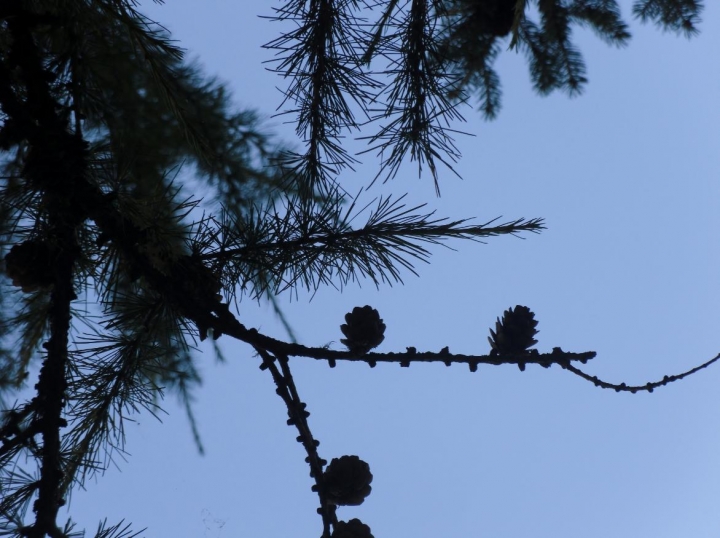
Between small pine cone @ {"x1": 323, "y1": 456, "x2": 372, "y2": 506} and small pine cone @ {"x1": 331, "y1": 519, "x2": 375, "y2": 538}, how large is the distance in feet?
0.17

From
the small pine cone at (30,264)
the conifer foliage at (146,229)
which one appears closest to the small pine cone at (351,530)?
the conifer foliage at (146,229)

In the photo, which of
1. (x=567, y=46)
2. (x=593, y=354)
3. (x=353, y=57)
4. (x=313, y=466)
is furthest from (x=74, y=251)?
(x=567, y=46)

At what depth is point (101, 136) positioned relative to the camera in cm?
190

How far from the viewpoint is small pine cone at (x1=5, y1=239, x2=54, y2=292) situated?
124cm

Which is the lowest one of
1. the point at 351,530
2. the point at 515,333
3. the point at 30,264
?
the point at 351,530

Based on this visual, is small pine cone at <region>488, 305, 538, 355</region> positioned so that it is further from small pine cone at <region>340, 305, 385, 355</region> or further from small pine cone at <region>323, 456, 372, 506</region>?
small pine cone at <region>323, 456, 372, 506</region>

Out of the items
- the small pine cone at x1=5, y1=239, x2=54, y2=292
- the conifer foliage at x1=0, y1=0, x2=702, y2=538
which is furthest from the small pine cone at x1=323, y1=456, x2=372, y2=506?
the small pine cone at x1=5, y1=239, x2=54, y2=292

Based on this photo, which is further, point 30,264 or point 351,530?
point 30,264

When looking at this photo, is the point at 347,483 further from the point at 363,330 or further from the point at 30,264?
the point at 30,264

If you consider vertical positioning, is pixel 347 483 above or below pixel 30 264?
below

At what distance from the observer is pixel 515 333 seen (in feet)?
3.51

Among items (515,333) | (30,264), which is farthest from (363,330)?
(30,264)

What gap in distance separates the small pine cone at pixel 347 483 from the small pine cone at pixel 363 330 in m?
0.23

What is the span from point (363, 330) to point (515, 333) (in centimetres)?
28
